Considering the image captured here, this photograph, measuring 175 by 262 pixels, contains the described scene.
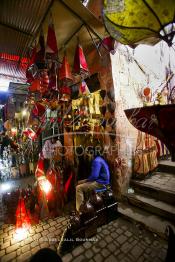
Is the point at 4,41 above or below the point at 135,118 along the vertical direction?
above

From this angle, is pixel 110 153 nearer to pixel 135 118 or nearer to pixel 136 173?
pixel 136 173

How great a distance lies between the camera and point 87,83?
238 inches

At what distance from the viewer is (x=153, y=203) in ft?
15.2

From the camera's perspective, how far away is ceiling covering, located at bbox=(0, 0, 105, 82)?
11.8 feet

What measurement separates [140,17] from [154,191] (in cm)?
496

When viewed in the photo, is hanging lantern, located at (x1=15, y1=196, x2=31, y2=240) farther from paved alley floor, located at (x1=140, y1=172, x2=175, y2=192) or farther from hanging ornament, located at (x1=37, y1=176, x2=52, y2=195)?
paved alley floor, located at (x1=140, y1=172, x2=175, y2=192)

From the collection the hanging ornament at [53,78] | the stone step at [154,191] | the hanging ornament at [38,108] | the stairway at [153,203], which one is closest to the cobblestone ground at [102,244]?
the stairway at [153,203]

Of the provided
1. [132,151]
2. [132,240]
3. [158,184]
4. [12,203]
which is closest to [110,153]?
[132,151]

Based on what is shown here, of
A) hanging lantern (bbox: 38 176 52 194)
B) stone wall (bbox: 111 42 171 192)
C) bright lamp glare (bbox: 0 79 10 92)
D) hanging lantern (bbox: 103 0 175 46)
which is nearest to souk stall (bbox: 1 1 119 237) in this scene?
hanging lantern (bbox: 38 176 52 194)

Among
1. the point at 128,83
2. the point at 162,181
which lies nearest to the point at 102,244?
the point at 162,181

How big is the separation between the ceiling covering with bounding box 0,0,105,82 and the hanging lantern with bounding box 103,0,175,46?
1.56m

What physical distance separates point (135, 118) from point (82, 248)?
351cm

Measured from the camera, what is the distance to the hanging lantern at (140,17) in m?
2.41

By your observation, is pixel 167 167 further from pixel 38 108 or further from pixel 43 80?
pixel 38 108
